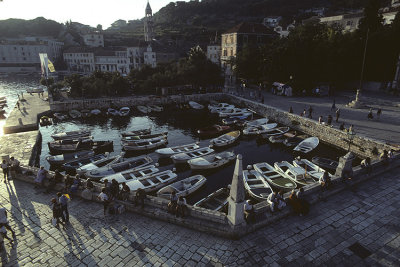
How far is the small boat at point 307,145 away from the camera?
29.6 m

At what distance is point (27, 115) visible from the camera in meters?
43.9

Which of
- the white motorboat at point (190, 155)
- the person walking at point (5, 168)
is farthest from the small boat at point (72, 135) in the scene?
the person walking at point (5, 168)

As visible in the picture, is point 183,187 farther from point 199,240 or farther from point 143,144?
point 143,144

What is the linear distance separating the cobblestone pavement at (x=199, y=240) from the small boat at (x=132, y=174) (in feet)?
23.1

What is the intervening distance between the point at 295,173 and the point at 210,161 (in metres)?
8.89

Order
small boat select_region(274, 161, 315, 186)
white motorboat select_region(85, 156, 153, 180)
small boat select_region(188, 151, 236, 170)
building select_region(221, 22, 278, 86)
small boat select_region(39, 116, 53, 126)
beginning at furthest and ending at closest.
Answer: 1. building select_region(221, 22, 278, 86)
2. small boat select_region(39, 116, 53, 126)
3. small boat select_region(188, 151, 236, 170)
4. white motorboat select_region(85, 156, 153, 180)
5. small boat select_region(274, 161, 315, 186)

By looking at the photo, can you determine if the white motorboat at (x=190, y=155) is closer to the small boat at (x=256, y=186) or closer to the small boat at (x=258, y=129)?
the small boat at (x=256, y=186)

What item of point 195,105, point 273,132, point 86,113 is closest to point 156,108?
point 195,105

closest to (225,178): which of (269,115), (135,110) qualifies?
(269,115)

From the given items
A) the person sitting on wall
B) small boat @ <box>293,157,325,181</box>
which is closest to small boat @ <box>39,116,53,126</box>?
small boat @ <box>293,157,325,181</box>

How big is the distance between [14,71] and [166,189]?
151895 mm

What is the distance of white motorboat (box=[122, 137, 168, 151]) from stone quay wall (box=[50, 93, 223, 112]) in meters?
25.0

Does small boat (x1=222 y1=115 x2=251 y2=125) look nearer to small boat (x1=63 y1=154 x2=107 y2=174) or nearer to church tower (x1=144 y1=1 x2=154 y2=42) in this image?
small boat (x1=63 y1=154 x2=107 y2=174)

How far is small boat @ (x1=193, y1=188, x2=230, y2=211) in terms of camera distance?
17453mm
